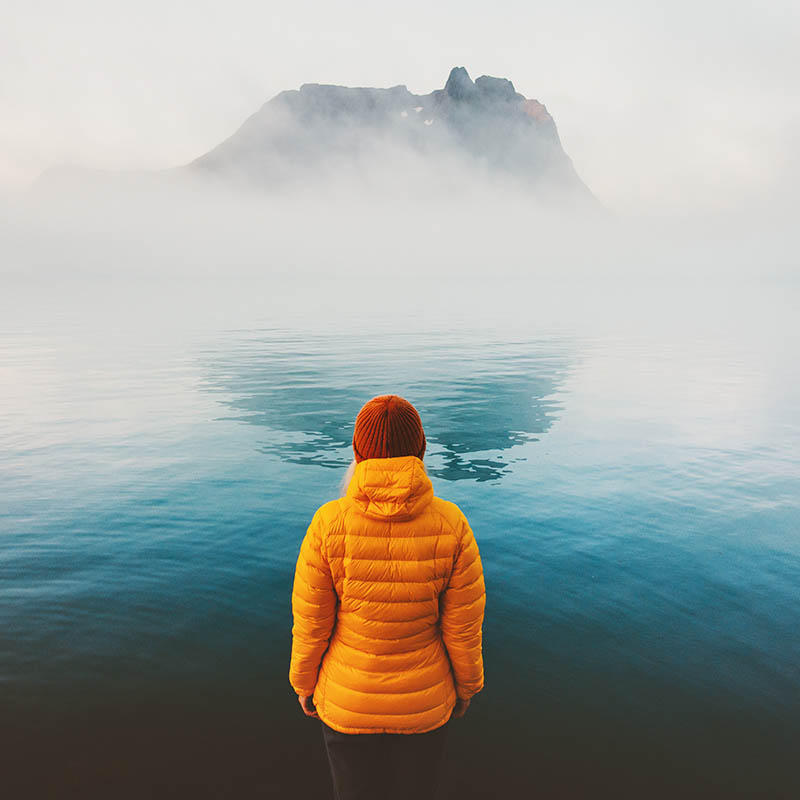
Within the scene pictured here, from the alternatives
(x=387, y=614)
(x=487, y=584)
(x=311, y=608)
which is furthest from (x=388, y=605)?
(x=487, y=584)

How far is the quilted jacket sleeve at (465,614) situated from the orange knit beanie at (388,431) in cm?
55

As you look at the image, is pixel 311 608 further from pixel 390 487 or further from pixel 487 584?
pixel 487 584

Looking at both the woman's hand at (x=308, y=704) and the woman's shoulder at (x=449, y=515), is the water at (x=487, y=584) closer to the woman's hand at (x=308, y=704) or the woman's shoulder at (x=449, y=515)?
the woman's hand at (x=308, y=704)

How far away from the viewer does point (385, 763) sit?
3684 mm

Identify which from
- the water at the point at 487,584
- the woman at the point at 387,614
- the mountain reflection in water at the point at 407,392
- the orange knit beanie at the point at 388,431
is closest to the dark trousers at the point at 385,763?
the woman at the point at 387,614

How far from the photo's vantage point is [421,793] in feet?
12.1

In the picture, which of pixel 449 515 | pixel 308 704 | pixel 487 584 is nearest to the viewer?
pixel 449 515

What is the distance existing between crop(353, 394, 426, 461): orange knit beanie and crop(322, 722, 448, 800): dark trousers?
164 centimetres

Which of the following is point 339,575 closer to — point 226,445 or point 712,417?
point 226,445

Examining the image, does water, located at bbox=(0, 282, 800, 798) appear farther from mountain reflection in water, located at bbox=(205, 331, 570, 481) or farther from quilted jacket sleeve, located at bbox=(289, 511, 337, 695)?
quilted jacket sleeve, located at bbox=(289, 511, 337, 695)

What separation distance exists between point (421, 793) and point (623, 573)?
719 cm

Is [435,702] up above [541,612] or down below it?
above

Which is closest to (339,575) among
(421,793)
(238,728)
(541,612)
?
(421,793)

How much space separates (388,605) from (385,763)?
3.16ft
